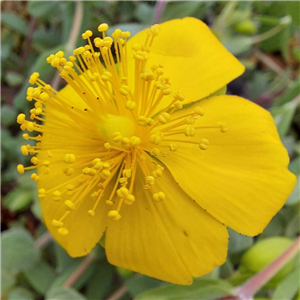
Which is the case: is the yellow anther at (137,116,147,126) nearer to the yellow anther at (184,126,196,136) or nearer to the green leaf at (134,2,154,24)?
the yellow anther at (184,126,196,136)

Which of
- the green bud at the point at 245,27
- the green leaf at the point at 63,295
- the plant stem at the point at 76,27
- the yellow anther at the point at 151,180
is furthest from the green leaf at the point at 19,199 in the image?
the green bud at the point at 245,27

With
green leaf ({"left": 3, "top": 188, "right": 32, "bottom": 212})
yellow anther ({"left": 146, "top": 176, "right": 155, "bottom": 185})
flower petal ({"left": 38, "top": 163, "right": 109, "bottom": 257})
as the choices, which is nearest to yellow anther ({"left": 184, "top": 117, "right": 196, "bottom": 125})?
yellow anther ({"left": 146, "top": 176, "right": 155, "bottom": 185})

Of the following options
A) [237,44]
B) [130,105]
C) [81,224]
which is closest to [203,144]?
[130,105]

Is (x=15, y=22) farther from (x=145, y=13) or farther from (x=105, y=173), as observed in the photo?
(x=105, y=173)

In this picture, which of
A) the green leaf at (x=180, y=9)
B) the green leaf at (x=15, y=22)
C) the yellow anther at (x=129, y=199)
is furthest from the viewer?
the green leaf at (x=15, y=22)

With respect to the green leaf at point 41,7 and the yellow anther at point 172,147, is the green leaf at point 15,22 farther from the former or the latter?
the yellow anther at point 172,147

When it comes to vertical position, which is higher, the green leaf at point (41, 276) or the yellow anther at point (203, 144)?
the yellow anther at point (203, 144)

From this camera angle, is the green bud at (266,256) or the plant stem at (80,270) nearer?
the green bud at (266,256)
